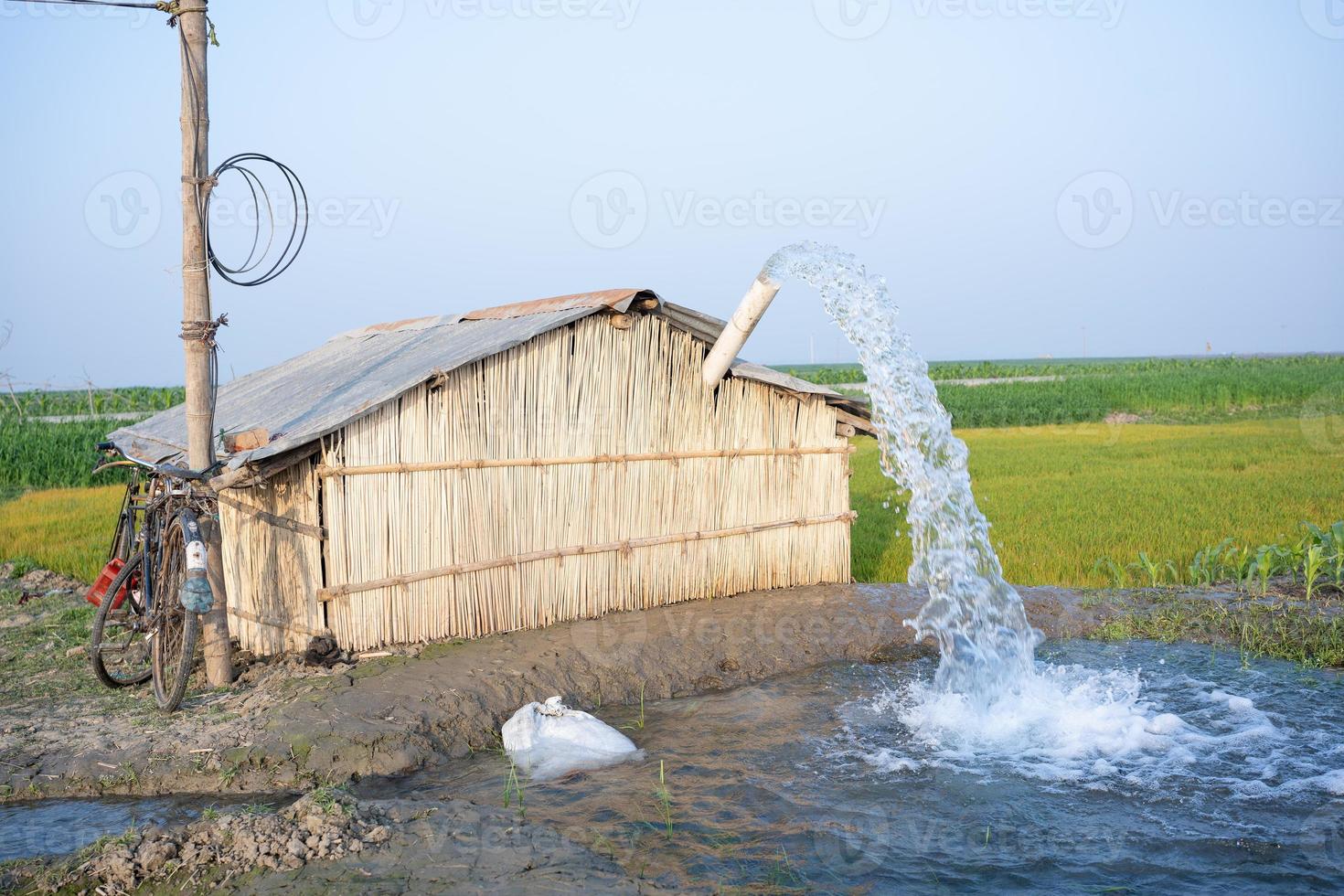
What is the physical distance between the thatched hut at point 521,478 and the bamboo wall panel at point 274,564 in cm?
2

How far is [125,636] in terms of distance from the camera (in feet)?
25.6

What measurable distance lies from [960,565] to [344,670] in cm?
459

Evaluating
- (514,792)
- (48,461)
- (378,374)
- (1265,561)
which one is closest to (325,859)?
(514,792)

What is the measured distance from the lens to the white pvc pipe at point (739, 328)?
289 inches

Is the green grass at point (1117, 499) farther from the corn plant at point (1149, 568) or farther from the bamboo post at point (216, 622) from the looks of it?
the bamboo post at point (216, 622)

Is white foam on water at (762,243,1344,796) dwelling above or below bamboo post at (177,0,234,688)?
below

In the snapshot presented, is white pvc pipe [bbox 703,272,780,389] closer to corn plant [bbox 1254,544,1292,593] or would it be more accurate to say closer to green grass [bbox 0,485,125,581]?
corn plant [bbox 1254,544,1292,593]

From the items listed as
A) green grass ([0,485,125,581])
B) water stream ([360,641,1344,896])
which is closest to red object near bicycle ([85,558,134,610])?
water stream ([360,641,1344,896])

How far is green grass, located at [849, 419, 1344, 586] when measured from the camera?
10.8 m

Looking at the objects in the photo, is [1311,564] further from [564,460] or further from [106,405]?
[106,405]

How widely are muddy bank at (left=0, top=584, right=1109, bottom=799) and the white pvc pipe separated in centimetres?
197

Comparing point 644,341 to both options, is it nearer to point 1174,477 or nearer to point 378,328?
point 378,328

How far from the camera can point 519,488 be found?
24.0 feet

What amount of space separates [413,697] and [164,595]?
6.55 ft
